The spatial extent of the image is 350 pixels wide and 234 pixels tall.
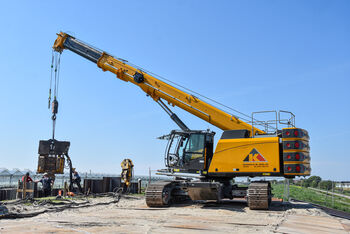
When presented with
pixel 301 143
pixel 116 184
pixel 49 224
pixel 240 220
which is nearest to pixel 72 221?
pixel 49 224

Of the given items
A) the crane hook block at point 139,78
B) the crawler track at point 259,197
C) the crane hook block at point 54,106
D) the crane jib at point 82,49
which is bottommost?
the crawler track at point 259,197

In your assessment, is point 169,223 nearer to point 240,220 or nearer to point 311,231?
point 240,220

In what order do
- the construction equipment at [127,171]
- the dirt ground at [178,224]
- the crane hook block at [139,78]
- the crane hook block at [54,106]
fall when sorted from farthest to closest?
the construction equipment at [127,171] → the crane hook block at [54,106] → the crane hook block at [139,78] → the dirt ground at [178,224]

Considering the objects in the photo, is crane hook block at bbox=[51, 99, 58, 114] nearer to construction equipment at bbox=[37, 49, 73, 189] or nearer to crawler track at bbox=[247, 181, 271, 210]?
construction equipment at bbox=[37, 49, 73, 189]

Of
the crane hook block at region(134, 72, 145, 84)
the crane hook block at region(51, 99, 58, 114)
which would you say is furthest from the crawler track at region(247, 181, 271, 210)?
the crane hook block at region(51, 99, 58, 114)

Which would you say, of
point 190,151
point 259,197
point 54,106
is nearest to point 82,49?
point 54,106

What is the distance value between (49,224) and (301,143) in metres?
8.86

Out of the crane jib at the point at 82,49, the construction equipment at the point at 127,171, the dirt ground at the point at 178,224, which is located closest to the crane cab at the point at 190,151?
the dirt ground at the point at 178,224

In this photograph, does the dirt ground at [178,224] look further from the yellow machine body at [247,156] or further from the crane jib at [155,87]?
the crane jib at [155,87]

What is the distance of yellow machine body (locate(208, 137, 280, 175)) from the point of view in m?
12.1

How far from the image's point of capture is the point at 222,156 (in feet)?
42.1

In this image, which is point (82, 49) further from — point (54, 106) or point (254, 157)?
point (254, 157)

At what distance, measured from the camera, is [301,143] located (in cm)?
1186

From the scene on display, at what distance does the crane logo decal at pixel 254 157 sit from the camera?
1227 centimetres
